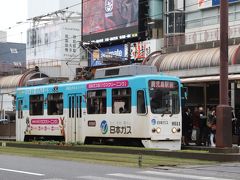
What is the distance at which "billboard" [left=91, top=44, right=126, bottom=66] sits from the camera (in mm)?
45438

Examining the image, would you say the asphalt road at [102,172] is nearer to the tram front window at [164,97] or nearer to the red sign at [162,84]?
the tram front window at [164,97]

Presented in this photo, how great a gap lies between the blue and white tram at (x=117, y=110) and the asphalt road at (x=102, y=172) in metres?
5.51

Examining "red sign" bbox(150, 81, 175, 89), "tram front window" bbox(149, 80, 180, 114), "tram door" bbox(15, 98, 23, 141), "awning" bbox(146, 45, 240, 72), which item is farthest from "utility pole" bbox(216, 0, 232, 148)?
"tram door" bbox(15, 98, 23, 141)

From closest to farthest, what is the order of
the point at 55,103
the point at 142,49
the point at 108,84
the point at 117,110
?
the point at 117,110 → the point at 108,84 → the point at 55,103 → the point at 142,49

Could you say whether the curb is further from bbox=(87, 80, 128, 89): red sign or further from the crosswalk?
the crosswalk

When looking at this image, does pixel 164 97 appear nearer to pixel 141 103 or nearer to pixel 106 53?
pixel 141 103

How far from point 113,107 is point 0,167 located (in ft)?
26.3

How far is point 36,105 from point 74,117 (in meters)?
3.55

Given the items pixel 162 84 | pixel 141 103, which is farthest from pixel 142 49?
pixel 141 103

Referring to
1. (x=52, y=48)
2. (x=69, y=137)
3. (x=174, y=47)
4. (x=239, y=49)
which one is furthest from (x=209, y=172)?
(x=52, y=48)

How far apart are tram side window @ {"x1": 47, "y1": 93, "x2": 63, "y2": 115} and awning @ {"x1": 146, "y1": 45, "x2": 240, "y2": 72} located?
917 cm

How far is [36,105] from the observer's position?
27.7m

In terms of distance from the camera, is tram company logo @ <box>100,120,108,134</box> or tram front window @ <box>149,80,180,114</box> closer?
tram front window @ <box>149,80,180,114</box>

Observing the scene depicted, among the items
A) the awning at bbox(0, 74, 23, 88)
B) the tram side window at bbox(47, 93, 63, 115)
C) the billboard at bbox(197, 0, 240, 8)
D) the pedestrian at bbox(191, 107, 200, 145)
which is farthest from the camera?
the awning at bbox(0, 74, 23, 88)
